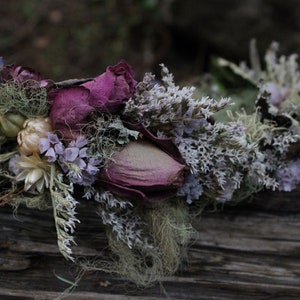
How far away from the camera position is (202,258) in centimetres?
109

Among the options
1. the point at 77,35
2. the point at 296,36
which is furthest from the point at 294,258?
the point at 77,35

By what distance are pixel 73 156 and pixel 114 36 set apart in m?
2.41

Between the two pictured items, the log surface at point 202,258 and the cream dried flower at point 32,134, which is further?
the log surface at point 202,258

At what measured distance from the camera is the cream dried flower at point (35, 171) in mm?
933

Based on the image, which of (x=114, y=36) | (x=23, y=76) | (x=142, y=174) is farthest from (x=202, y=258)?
(x=114, y=36)

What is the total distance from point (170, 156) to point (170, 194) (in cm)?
7

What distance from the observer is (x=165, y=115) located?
949 millimetres

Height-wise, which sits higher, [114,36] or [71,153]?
[71,153]

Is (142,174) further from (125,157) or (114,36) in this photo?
(114,36)

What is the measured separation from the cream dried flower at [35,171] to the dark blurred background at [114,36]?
1.86 meters

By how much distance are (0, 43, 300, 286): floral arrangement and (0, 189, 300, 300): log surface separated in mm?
45

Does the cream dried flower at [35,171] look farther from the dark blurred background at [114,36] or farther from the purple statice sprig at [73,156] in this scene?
the dark blurred background at [114,36]

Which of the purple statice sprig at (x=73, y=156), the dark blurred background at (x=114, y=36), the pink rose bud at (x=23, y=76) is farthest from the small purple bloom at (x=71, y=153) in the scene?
the dark blurred background at (x=114, y=36)

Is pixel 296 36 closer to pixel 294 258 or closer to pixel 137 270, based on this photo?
pixel 294 258
